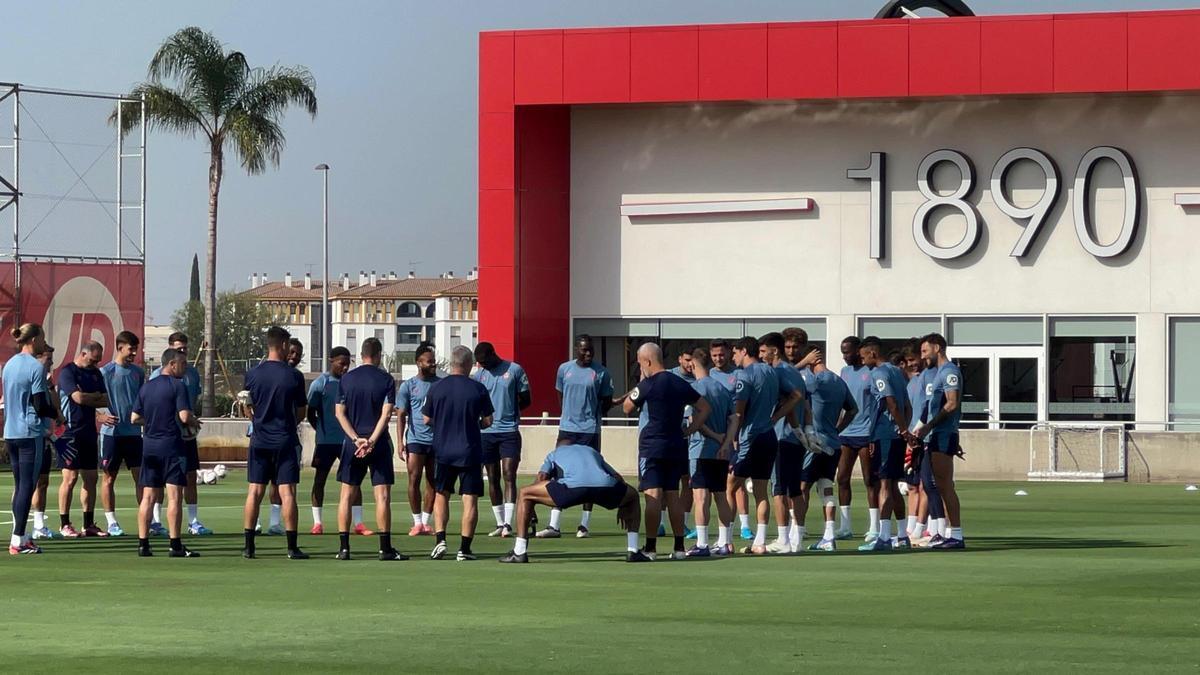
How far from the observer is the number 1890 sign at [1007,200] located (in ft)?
129

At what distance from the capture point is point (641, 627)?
1194 cm

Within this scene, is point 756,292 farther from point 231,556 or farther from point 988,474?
point 231,556

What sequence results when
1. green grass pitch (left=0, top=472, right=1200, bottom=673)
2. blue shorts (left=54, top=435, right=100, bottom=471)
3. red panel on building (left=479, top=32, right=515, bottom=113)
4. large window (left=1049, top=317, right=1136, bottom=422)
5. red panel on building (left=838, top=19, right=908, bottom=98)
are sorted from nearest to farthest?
green grass pitch (left=0, top=472, right=1200, bottom=673) → blue shorts (left=54, top=435, right=100, bottom=471) → red panel on building (left=838, top=19, right=908, bottom=98) → large window (left=1049, top=317, right=1136, bottom=422) → red panel on building (left=479, top=32, right=515, bottom=113)

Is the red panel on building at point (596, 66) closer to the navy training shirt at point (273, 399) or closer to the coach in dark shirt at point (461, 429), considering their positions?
the coach in dark shirt at point (461, 429)

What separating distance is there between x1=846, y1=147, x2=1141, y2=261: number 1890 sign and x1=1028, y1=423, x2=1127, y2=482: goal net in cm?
641

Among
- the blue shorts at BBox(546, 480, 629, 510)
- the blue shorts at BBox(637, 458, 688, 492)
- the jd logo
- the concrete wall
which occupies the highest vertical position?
the jd logo

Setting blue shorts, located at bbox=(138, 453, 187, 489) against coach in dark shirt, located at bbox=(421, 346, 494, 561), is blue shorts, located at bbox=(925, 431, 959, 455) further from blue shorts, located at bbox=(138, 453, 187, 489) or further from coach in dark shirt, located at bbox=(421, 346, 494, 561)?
blue shorts, located at bbox=(138, 453, 187, 489)

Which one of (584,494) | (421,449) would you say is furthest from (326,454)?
(584,494)

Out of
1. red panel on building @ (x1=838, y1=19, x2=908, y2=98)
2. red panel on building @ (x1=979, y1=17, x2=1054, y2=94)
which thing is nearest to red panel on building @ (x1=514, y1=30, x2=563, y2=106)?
red panel on building @ (x1=838, y1=19, x2=908, y2=98)

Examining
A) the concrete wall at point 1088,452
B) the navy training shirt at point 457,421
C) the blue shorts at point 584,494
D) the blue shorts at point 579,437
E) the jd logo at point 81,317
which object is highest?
the jd logo at point 81,317

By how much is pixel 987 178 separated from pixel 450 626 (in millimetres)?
30171

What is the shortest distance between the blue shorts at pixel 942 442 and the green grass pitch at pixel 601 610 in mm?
962

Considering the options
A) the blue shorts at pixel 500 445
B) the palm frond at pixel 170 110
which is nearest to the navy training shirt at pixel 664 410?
the blue shorts at pixel 500 445

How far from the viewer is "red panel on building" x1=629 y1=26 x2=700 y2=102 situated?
40.6 metres
